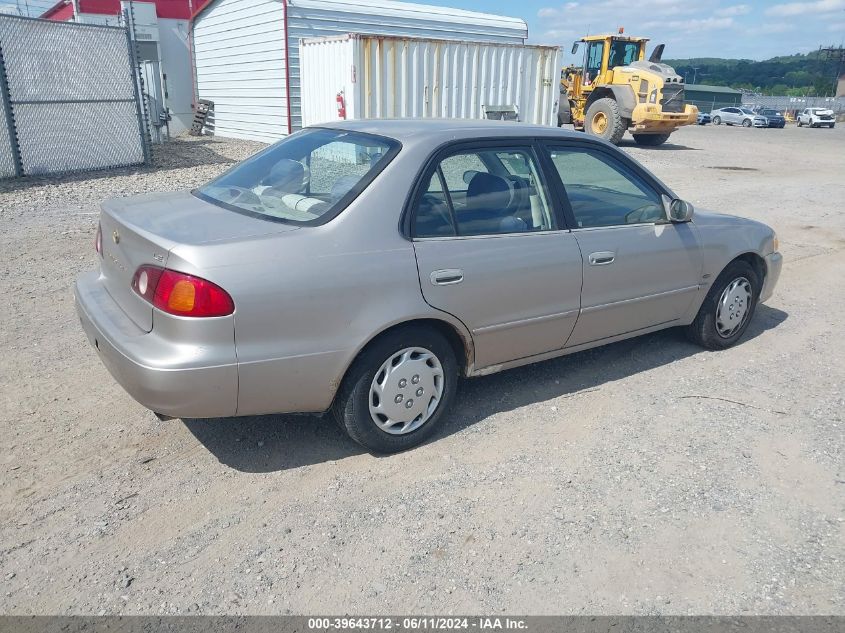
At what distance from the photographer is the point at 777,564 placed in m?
2.77

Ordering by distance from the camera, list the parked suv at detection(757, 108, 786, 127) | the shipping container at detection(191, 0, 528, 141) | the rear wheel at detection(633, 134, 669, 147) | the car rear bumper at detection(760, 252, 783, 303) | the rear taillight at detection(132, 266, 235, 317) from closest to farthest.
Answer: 1. the rear taillight at detection(132, 266, 235, 317)
2. the car rear bumper at detection(760, 252, 783, 303)
3. the shipping container at detection(191, 0, 528, 141)
4. the rear wheel at detection(633, 134, 669, 147)
5. the parked suv at detection(757, 108, 786, 127)

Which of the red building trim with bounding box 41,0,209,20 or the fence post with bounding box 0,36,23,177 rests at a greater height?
the red building trim with bounding box 41,0,209,20

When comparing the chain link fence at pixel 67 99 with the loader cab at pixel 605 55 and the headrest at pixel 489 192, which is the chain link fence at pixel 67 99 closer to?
the headrest at pixel 489 192

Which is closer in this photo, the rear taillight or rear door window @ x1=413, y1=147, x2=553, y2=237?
the rear taillight

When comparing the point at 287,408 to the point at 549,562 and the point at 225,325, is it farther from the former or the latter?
the point at 549,562

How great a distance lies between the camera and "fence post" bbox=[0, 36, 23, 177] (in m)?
10.4

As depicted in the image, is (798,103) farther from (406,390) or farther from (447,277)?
A: (406,390)

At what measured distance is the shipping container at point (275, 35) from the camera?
16.0m

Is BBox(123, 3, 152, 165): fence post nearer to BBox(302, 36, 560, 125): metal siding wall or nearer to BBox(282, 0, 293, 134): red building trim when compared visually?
BBox(302, 36, 560, 125): metal siding wall

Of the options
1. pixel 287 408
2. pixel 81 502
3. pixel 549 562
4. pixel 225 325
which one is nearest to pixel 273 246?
pixel 225 325

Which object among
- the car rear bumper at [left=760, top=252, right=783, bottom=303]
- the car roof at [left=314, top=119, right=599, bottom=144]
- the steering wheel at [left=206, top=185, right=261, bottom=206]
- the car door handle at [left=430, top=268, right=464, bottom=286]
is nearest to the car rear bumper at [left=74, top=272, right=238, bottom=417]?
the steering wheel at [left=206, top=185, right=261, bottom=206]

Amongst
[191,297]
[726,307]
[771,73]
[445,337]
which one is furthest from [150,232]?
[771,73]

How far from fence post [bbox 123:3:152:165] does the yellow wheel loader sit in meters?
13.1

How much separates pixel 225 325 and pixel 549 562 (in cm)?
165
